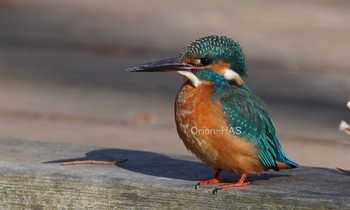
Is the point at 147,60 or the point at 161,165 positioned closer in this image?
the point at 161,165

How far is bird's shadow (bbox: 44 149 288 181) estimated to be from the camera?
4.23 meters

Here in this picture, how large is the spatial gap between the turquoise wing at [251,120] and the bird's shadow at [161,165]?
12cm

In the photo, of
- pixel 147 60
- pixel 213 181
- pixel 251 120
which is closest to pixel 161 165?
pixel 213 181

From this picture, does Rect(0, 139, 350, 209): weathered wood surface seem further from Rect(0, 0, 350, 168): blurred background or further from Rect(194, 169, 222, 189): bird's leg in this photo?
Rect(0, 0, 350, 168): blurred background

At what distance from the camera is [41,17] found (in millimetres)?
13750

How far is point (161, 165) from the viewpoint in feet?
14.5

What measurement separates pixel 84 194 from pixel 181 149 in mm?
3964

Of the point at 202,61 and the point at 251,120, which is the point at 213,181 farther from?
the point at 202,61

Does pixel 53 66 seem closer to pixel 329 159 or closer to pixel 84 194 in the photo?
pixel 329 159

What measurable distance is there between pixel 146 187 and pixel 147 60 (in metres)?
7.27

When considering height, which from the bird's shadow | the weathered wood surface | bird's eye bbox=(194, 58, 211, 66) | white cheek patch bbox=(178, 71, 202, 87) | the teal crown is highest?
the teal crown

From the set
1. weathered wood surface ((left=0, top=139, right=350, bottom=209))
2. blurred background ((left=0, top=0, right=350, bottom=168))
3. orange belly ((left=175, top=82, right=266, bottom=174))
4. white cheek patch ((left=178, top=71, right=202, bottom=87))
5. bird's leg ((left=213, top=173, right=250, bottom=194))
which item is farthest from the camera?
blurred background ((left=0, top=0, right=350, bottom=168))

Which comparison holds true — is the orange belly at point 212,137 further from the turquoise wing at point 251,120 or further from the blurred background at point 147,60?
the blurred background at point 147,60

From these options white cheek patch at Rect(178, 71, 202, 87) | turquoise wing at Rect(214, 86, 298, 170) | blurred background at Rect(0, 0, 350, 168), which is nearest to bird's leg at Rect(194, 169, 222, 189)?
turquoise wing at Rect(214, 86, 298, 170)
